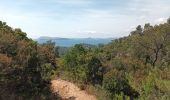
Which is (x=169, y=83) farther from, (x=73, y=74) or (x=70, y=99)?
(x=73, y=74)

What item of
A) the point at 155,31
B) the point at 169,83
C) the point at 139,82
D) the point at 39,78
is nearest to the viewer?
the point at 169,83

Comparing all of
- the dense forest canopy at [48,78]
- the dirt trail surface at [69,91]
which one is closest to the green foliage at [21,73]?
the dense forest canopy at [48,78]

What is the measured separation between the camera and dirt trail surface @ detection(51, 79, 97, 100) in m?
22.3

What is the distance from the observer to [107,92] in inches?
812

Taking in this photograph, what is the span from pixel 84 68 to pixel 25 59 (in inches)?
295

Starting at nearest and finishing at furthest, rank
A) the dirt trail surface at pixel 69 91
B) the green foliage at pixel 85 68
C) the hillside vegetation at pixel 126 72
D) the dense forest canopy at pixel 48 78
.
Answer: the dense forest canopy at pixel 48 78 → the hillside vegetation at pixel 126 72 → the dirt trail surface at pixel 69 91 → the green foliage at pixel 85 68

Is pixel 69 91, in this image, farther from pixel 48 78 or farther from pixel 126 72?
pixel 126 72

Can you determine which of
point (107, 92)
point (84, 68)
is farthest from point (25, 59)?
point (84, 68)

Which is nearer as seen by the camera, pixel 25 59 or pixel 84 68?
pixel 25 59

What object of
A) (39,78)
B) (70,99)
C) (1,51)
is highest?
(1,51)

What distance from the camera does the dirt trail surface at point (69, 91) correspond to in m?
22.3

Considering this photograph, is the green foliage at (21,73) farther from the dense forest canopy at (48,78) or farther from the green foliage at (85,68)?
the green foliage at (85,68)

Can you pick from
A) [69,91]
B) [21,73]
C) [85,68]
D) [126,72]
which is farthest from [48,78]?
[126,72]

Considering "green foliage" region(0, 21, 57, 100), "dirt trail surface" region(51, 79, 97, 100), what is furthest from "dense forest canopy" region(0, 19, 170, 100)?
"dirt trail surface" region(51, 79, 97, 100)
